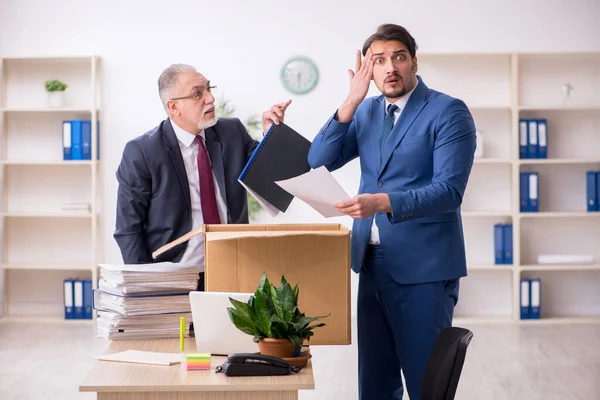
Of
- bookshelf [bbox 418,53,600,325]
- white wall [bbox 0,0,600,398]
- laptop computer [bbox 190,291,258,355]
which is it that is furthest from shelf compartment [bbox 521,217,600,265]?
laptop computer [bbox 190,291,258,355]

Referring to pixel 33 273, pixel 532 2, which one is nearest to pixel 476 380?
pixel 532 2

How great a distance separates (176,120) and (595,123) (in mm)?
4794

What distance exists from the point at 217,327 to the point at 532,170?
5.22 metres

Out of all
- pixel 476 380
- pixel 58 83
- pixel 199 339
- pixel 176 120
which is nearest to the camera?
pixel 199 339

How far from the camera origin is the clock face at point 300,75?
22.3ft

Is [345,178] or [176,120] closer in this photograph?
[176,120]

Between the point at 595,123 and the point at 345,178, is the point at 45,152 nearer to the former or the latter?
the point at 345,178

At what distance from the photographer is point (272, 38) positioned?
682cm

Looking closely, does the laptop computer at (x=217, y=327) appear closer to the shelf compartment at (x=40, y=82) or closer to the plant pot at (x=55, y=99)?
the plant pot at (x=55, y=99)

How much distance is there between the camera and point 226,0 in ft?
22.4

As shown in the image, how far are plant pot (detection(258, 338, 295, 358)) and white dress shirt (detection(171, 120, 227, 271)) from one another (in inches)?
33.7

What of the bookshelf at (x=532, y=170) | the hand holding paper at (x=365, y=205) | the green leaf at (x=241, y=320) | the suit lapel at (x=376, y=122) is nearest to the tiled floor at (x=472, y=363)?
the bookshelf at (x=532, y=170)

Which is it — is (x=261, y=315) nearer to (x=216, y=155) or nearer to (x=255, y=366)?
(x=255, y=366)

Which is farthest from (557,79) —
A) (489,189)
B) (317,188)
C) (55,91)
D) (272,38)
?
(317,188)
